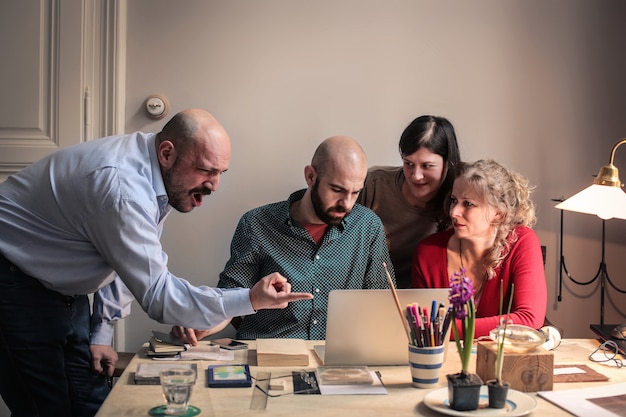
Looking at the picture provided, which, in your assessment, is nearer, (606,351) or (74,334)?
(606,351)

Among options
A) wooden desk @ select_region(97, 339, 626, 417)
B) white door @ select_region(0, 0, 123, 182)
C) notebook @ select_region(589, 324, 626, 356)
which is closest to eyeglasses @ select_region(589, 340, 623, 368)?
notebook @ select_region(589, 324, 626, 356)

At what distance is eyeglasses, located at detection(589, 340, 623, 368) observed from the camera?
2.07 metres

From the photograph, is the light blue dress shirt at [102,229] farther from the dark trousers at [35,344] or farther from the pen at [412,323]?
the pen at [412,323]

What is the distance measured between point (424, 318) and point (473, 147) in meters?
1.74

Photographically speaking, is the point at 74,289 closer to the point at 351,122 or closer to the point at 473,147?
the point at 351,122

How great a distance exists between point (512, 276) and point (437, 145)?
23.7 inches

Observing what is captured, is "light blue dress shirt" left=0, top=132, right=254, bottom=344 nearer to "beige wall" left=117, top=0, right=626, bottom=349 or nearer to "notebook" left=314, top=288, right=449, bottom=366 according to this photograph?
"notebook" left=314, top=288, right=449, bottom=366

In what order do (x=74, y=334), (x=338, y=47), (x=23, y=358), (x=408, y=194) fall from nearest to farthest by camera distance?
1. (x=23, y=358)
2. (x=74, y=334)
3. (x=408, y=194)
4. (x=338, y=47)

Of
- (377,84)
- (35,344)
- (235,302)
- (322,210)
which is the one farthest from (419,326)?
(377,84)

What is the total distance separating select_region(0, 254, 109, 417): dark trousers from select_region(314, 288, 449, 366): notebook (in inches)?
33.5

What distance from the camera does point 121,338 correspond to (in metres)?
3.29

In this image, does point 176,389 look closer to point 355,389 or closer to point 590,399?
point 355,389

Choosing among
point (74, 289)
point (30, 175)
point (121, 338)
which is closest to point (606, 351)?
point (74, 289)

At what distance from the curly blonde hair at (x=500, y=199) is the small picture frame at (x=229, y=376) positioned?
1.08 metres
